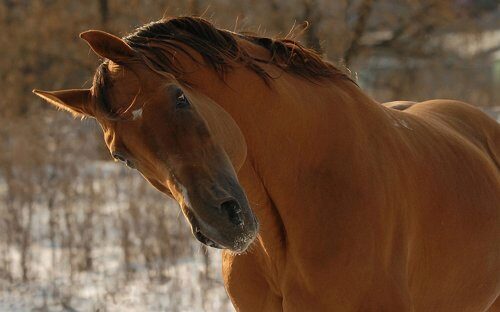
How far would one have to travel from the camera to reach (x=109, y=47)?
2572mm

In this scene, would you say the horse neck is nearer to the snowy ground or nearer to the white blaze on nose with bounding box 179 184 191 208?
the white blaze on nose with bounding box 179 184 191 208

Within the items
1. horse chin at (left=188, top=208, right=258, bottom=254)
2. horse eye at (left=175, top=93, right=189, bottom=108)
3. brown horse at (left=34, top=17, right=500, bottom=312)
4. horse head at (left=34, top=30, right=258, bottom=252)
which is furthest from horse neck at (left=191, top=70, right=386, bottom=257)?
horse chin at (left=188, top=208, right=258, bottom=254)

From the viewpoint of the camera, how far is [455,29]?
467 inches

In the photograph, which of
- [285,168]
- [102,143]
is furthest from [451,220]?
[102,143]

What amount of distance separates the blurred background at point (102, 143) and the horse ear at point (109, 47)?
90 centimetres

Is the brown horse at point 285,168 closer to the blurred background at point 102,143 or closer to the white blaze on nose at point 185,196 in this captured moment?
the white blaze on nose at point 185,196

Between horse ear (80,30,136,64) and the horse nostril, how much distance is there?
578mm

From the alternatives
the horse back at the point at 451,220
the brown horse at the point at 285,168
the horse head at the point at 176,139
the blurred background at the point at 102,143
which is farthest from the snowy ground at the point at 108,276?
the horse head at the point at 176,139

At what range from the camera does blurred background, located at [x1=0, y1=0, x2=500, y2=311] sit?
705 cm

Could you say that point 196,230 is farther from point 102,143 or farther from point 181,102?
point 102,143

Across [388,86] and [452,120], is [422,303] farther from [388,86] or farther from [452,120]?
[388,86]

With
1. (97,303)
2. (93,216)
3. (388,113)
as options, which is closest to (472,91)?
(93,216)

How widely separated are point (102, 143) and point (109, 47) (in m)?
7.02

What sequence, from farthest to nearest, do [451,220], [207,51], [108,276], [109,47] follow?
[108,276] → [451,220] → [207,51] → [109,47]
